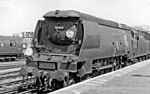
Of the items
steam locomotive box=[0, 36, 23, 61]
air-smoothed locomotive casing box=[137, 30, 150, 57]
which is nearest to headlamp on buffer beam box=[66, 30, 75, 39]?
air-smoothed locomotive casing box=[137, 30, 150, 57]

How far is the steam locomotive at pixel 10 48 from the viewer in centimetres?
3447

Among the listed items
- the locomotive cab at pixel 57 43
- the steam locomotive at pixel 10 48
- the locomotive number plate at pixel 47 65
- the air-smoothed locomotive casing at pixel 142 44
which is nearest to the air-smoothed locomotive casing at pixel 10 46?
the steam locomotive at pixel 10 48

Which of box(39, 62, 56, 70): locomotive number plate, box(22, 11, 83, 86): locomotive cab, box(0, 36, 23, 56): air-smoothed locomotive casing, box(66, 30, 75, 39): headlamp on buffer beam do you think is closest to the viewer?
box(22, 11, 83, 86): locomotive cab

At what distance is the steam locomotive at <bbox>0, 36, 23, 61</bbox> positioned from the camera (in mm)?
34469

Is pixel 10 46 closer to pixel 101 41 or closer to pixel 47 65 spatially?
pixel 101 41

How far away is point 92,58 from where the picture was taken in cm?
1262

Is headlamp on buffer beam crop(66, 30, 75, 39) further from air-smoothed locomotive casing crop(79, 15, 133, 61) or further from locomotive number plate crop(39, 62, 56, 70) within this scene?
locomotive number plate crop(39, 62, 56, 70)

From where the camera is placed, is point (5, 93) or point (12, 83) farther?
point (12, 83)

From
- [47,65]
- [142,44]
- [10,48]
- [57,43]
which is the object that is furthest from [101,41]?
[10,48]

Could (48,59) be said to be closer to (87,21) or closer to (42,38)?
(42,38)

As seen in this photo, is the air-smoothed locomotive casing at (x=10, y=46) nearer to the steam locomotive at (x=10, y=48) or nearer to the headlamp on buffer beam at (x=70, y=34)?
the steam locomotive at (x=10, y=48)

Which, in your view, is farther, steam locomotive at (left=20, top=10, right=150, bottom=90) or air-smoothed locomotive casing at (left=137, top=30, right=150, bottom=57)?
air-smoothed locomotive casing at (left=137, top=30, right=150, bottom=57)

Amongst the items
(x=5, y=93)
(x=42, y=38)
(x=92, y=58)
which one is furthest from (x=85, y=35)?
(x=5, y=93)

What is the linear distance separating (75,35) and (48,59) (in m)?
1.73
